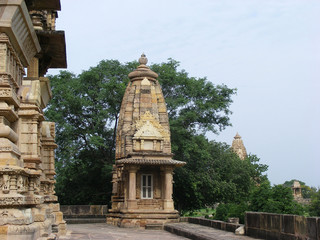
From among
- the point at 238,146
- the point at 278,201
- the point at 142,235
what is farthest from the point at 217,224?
the point at 238,146

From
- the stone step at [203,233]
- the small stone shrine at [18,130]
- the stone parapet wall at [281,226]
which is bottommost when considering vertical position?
the stone step at [203,233]

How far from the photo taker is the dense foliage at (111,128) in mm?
27141

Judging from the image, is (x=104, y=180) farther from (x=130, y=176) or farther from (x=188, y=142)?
(x=130, y=176)

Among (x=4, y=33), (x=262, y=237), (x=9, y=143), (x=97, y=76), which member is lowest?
(x=262, y=237)

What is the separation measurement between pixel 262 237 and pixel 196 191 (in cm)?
1690

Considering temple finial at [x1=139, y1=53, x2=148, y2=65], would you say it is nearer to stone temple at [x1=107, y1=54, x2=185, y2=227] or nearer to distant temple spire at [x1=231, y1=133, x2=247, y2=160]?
stone temple at [x1=107, y1=54, x2=185, y2=227]

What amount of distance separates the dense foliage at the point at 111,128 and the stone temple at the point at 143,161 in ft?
17.4

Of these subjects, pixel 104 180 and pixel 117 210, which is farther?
pixel 104 180

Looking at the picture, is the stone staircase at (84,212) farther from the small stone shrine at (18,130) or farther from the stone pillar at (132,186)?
the small stone shrine at (18,130)

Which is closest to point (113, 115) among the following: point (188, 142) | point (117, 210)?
point (188, 142)

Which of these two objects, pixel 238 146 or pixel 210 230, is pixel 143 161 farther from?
pixel 238 146

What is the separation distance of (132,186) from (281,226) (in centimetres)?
1059

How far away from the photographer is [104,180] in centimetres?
2858

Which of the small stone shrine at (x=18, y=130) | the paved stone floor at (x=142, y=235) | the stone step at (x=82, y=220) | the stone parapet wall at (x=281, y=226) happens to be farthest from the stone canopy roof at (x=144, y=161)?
the small stone shrine at (x=18, y=130)
